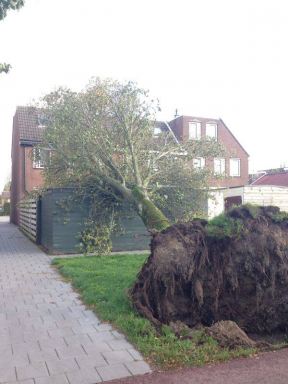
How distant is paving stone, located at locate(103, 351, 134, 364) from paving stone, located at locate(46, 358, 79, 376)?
1.14 ft

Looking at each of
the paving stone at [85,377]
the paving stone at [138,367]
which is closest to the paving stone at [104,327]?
the paving stone at [138,367]

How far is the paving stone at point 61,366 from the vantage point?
4038 millimetres

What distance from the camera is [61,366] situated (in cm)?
415

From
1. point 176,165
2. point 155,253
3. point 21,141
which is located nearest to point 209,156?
point 176,165

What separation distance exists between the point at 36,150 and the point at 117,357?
34.7ft

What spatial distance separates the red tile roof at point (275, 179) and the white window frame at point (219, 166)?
2390 centimetres

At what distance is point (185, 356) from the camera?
434 centimetres

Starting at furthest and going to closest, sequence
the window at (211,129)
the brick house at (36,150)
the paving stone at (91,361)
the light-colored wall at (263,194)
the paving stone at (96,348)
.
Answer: the window at (211,129)
the light-colored wall at (263,194)
the brick house at (36,150)
the paving stone at (96,348)
the paving stone at (91,361)

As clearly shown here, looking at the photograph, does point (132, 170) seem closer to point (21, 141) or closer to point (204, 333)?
point (204, 333)

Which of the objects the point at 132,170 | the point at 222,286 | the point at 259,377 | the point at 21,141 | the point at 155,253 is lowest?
the point at 259,377

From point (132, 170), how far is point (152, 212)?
3.07 metres

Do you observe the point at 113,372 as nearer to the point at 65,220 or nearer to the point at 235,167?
the point at 65,220

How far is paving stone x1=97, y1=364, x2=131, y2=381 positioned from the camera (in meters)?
3.91

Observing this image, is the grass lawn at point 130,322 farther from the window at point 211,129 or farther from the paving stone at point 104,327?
the window at point 211,129
